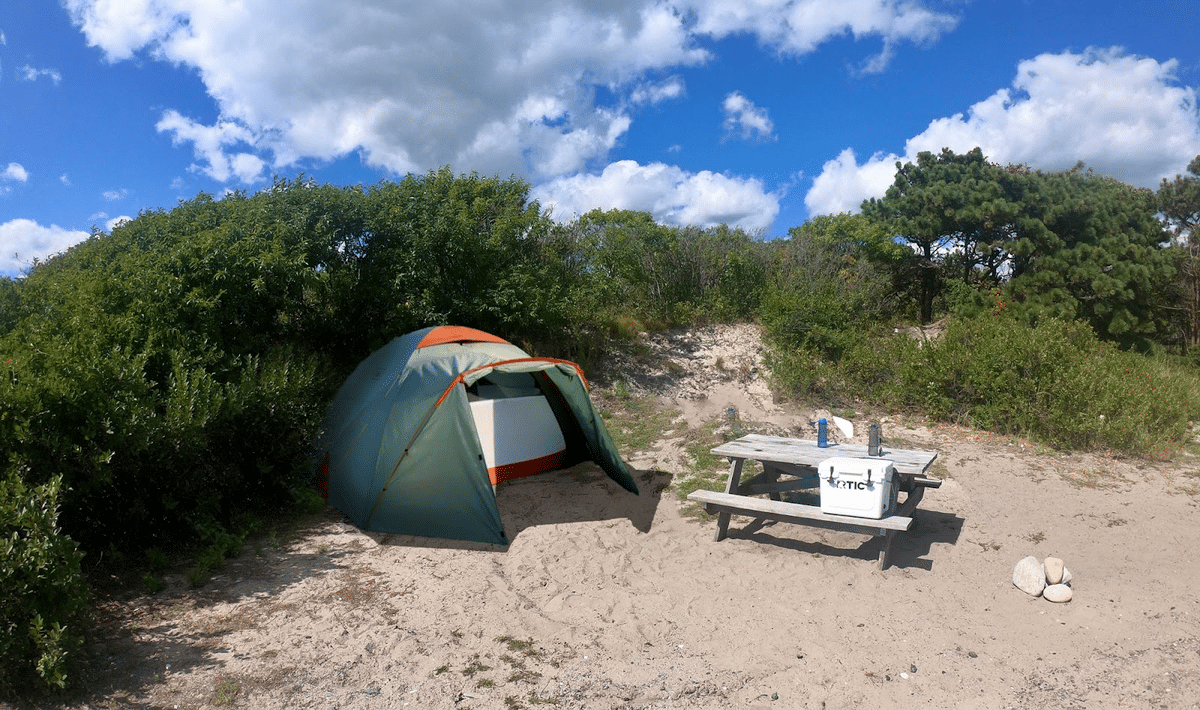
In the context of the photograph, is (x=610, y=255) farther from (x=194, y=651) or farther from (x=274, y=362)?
(x=194, y=651)

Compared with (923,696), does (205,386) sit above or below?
above

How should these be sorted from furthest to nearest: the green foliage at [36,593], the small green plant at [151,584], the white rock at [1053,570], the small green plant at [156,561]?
the small green plant at [156,561] → the white rock at [1053,570] → the small green plant at [151,584] → the green foliage at [36,593]

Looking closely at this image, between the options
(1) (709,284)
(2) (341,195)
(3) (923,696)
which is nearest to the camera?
(3) (923,696)

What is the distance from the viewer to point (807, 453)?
6203 millimetres

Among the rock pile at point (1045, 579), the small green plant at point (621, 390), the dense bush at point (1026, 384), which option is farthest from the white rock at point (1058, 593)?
the small green plant at point (621, 390)

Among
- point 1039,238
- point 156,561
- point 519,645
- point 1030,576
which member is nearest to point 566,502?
point 519,645

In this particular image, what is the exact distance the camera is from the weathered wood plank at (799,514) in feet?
17.5

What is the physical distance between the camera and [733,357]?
13172mm

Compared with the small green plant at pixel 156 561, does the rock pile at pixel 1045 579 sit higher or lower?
lower

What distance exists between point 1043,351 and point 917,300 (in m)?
8.93

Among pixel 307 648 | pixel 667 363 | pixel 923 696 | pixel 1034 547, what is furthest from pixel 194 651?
pixel 667 363

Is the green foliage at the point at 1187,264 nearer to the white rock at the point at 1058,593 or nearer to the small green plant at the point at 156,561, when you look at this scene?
the white rock at the point at 1058,593

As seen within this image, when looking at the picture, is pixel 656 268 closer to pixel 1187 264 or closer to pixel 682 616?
pixel 682 616

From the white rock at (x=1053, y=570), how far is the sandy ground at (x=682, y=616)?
18 cm
